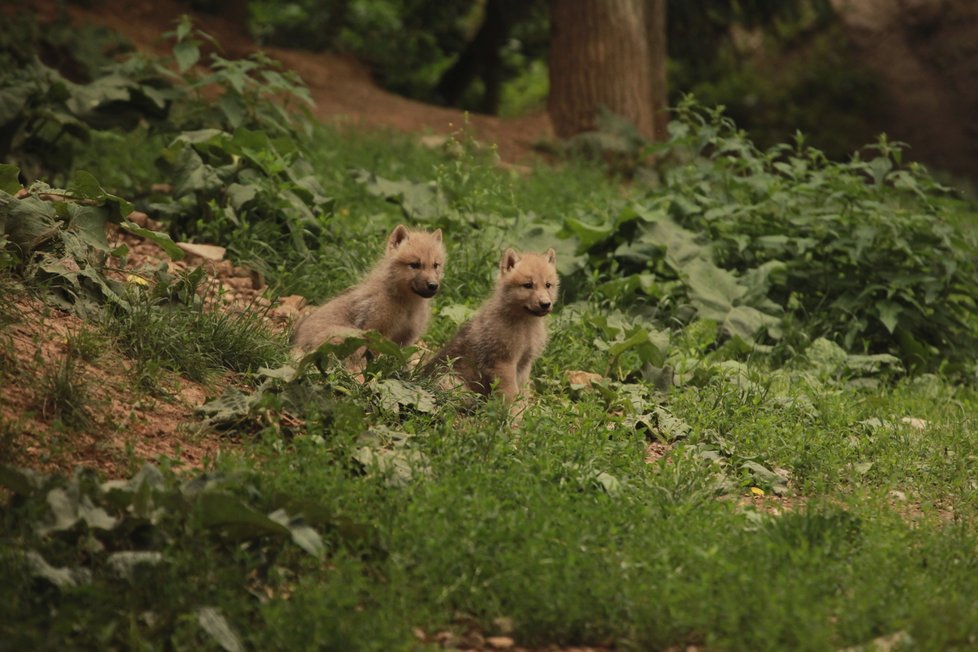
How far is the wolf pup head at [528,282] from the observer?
642cm

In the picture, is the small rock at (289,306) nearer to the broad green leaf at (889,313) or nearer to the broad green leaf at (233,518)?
the broad green leaf at (233,518)

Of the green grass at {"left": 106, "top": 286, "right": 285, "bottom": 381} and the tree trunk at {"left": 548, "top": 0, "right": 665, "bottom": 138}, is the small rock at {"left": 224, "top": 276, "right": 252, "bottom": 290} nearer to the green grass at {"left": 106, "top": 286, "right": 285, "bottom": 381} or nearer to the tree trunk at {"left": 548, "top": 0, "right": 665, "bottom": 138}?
the green grass at {"left": 106, "top": 286, "right": 285, "bottom": 381}

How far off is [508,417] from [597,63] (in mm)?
8524

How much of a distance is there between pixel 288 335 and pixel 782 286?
4047 mm

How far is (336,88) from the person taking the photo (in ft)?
48.2

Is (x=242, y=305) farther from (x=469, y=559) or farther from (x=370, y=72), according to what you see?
(x=370, y=72)

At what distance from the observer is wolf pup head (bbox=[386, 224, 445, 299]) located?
6559 mm

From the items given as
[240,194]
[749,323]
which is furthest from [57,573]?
[749,323]

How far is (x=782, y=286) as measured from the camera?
28.4ft

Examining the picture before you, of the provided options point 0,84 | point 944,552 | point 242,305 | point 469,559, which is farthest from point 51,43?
point 944,552

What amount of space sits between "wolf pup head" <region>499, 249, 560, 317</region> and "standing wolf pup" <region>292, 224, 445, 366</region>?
0.41 metres

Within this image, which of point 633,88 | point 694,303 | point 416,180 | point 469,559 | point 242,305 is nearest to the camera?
point 469,559

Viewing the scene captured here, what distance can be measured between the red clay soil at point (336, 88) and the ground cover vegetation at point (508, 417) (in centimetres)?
265

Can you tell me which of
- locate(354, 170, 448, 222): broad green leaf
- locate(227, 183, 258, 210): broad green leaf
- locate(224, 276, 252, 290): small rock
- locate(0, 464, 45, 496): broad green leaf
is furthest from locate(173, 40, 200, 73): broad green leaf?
locate(0, 464, 45, 496): broad green leaf
